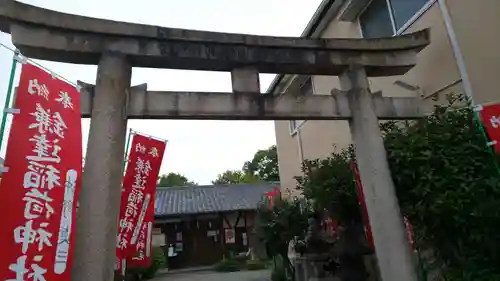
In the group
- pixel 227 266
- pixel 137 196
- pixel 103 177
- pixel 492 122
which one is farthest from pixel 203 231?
pixel 492 122

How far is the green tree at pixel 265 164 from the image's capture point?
1697 inches

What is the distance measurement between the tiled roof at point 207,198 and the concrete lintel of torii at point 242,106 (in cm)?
1569

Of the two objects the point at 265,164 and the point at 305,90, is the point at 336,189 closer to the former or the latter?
the point at 305,90

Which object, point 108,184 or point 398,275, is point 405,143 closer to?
point 398,275

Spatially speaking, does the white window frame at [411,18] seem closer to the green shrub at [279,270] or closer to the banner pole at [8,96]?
the banner pole at [8,96]

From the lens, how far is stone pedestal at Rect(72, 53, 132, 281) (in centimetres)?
374

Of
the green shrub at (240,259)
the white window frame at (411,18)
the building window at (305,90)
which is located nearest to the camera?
the white window frame at (411,18)

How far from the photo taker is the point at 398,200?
489cm

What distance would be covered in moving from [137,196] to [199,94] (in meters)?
3.52

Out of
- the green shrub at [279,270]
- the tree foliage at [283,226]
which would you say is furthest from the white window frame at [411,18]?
the green shrub at [279,270]

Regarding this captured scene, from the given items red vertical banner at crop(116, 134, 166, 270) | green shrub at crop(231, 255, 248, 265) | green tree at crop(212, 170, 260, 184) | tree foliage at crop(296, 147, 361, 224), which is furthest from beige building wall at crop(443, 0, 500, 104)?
green tree at crop(212, 170, 260, 184)

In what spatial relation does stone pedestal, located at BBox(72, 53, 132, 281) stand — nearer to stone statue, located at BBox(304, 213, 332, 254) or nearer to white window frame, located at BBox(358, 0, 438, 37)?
stone statue, located at BBox(304, 213, 332, 254)

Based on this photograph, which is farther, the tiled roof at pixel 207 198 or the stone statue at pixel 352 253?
the tiled roof at pixel 207 198

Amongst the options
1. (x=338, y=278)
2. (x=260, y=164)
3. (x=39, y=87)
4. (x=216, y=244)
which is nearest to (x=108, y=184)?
(x=39, y=87)
